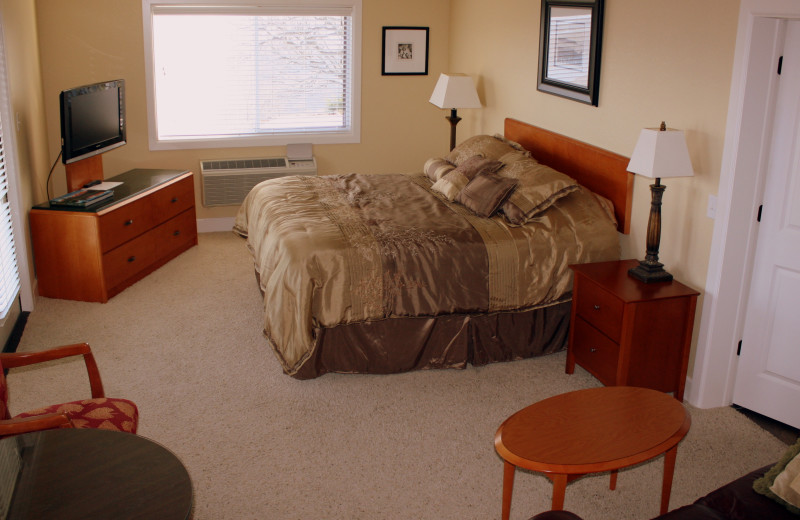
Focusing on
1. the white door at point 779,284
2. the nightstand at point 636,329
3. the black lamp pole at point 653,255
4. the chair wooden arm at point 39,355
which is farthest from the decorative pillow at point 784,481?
the chair wooden arm at point 39,355

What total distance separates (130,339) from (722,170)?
333 cm

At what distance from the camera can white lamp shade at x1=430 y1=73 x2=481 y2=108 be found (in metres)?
5.84

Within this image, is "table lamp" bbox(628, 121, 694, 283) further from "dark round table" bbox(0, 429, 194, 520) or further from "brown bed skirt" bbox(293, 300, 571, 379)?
"dark round table" bbox(0, 429, 194, 520)

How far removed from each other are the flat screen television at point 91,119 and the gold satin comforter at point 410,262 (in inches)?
61.1

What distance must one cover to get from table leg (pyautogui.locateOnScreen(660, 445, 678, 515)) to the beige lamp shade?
132 cm

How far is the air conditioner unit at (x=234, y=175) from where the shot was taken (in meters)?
6.19

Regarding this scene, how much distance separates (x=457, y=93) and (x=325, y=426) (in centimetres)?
331

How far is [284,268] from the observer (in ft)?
12.2

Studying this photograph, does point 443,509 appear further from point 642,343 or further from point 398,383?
point 642,343

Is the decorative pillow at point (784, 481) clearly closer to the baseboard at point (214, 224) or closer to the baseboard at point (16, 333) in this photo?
the baseboard at point (16, 333)

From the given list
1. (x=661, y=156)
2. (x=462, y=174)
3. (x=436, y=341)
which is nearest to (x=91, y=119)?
(x=462, y=174)

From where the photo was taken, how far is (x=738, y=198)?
335cm

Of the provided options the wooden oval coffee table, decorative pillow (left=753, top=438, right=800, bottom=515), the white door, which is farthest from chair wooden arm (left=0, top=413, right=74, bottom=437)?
the white door

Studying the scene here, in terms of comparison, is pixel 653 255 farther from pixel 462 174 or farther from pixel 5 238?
pixel 5 238
